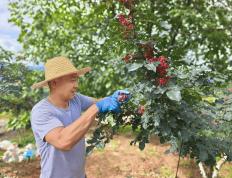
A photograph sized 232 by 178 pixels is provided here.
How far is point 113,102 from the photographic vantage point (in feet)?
12.2

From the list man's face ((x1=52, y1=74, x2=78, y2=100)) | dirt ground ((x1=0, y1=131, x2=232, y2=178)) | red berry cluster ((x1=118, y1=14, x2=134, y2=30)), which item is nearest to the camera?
red berry cluster ((x1=118, y1=14, x2=134, y2=30))

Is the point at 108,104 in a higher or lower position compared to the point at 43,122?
higher

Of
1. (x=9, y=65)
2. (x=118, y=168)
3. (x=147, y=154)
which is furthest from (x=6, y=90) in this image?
(x=147, y=154)

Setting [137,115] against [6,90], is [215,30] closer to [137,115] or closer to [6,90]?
[6,90]

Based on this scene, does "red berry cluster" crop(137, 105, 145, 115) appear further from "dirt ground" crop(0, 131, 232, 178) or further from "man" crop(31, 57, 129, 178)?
"dirt ground" crop(0, 131, 232, 178)

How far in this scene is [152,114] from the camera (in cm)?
370

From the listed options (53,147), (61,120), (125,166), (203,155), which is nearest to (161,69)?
(203,155)

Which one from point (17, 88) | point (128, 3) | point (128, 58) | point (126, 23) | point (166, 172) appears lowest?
point (166, 172)

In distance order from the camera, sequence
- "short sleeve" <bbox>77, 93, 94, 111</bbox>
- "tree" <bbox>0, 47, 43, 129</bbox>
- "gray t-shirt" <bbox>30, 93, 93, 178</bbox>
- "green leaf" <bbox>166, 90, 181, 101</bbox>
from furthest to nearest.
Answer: "tree" <bbox>0, 47, 43, 129</bbox>, "short sleeve" <bbox>77, 93, 94, 111</bbox>, "gray t-shirt" <bbox>30, 93, 93, 178</bbox>, "green leaf" <bbox>166, 90, 181, 101</bbox>

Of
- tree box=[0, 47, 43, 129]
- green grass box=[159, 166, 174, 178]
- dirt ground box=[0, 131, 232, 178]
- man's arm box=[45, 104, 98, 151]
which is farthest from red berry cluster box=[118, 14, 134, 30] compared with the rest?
green grass box=[159, 166, 174, 178]

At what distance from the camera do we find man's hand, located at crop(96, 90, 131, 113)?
3.69 metres

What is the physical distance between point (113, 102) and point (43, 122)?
617 millimetres

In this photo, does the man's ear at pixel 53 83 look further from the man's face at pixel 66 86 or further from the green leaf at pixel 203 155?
the green leaf at pixel 203 155

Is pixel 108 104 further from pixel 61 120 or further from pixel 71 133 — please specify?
pixel 61 120
